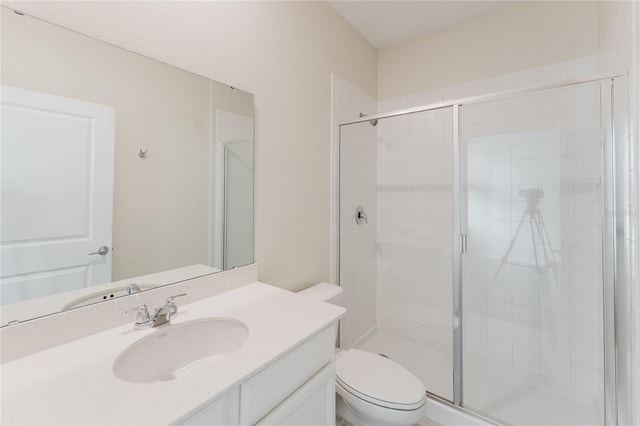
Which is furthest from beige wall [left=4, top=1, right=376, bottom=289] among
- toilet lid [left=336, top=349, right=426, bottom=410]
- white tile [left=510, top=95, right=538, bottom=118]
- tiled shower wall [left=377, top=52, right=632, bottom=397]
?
white tile [left=510, top=95, right=538, bottom=118]

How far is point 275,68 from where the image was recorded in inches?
60.3

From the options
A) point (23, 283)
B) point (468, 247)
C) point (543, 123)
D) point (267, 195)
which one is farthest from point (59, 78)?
point (543, 123)

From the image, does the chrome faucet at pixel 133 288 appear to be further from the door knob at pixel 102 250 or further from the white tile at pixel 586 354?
the white tile at pixel 586 354

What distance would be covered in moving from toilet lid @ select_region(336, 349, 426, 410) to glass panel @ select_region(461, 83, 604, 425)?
0.55 meters

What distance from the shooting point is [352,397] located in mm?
1285

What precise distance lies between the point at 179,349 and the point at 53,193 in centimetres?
62

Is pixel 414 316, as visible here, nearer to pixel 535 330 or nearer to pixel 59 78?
pixel 535 330

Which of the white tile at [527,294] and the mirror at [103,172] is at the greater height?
the mirror at [103,172]

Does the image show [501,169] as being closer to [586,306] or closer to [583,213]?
[583,213]

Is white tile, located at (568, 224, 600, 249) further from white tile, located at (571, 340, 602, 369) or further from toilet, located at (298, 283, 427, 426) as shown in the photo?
toilet, located at (298, 283, 427, 426)

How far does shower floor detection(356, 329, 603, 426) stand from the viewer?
154 cm

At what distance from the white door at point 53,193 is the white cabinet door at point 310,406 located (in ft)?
2.35

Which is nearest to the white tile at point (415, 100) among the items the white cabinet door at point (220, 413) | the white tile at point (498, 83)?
the white tile at point (498, 83)

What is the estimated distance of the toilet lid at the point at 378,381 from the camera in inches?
48.3
